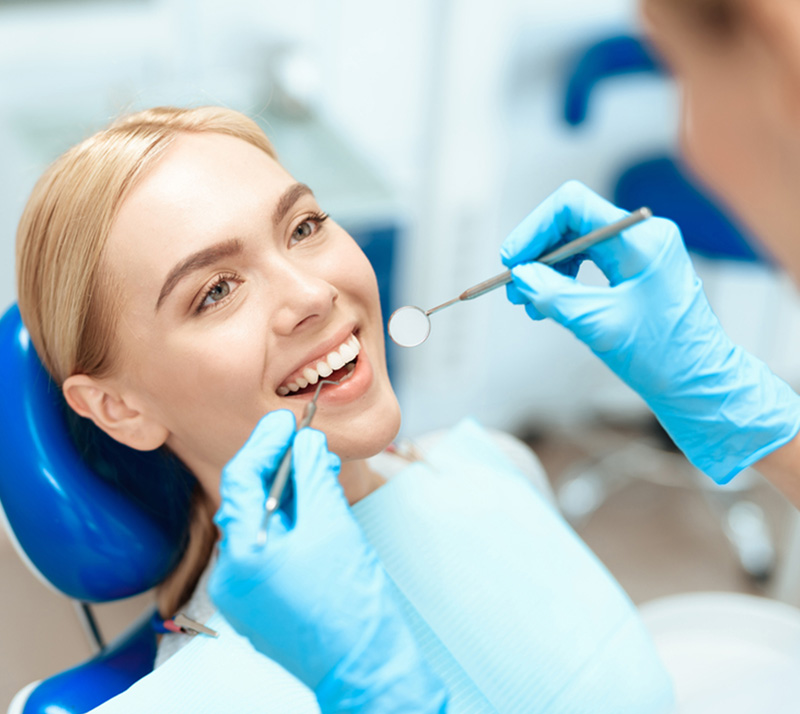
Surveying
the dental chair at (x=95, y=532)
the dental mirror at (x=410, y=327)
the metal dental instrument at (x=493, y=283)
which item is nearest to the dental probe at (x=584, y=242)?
the metal dental instrument at (x=493, y=283)

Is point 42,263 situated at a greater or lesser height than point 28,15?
lesser

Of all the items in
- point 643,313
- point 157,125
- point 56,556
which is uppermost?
point 157,125

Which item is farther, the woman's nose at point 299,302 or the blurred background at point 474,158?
the blurred background at point 474,158

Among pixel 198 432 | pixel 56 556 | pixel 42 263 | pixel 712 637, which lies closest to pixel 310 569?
pixel 198 432

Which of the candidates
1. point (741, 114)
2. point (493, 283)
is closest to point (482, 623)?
point (493, 283)

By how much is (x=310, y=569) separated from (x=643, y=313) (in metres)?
0.51

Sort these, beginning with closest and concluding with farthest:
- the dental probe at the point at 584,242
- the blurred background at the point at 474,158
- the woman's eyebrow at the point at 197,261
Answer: the dental probe at the point at 584,242, the woman's eyebrow at the point at 197,261, the blurred background at the point at 474,158

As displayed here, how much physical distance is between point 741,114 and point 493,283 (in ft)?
1.64

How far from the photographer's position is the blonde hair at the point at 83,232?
45.1 inches

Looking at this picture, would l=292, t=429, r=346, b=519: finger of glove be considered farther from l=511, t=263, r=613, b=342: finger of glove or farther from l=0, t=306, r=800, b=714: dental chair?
l=0, t=306, r=800, b=714: dental chair

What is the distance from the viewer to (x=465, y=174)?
2.55m

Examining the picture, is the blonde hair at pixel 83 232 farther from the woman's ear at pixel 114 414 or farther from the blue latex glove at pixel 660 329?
the blue latex glove at pixel 660 329

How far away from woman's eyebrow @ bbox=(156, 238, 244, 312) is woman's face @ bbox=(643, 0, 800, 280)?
0.63 metres

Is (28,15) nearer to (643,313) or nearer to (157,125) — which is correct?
(157,125)
